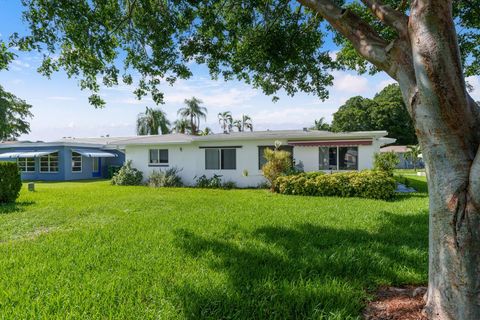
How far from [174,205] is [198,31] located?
21.0ft

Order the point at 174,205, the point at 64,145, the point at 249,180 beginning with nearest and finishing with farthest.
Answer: the point at 174,205, the point at 249,180, the point at 64,145

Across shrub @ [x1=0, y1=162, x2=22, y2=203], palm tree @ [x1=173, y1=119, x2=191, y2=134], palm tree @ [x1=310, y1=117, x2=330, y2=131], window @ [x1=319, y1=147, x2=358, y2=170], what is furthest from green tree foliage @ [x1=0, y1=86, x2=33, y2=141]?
palm tree @ [x1=310, y1=117, x2=330, y2=131]

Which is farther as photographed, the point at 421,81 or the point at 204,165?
the point at 204,165

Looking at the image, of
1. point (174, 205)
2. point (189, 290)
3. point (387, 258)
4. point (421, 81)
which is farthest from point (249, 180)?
point (421, 81)

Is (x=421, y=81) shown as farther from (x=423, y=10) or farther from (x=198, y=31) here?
(x=198, y=31)

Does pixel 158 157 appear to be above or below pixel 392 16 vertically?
below

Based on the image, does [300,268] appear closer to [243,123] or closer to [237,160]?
[237,160]

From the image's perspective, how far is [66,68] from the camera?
8.52 meters

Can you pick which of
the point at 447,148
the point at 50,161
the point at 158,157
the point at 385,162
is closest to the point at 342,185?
the point at 385,162

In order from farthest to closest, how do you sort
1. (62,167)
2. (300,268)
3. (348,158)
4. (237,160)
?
(62,167) → (237,160) → (348,158) → (300,268)

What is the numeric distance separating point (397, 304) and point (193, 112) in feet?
144

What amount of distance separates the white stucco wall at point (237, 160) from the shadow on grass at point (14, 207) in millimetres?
10196

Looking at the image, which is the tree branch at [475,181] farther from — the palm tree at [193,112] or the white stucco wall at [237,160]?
the palm tree at [193,112]

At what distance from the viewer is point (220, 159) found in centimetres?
2088
